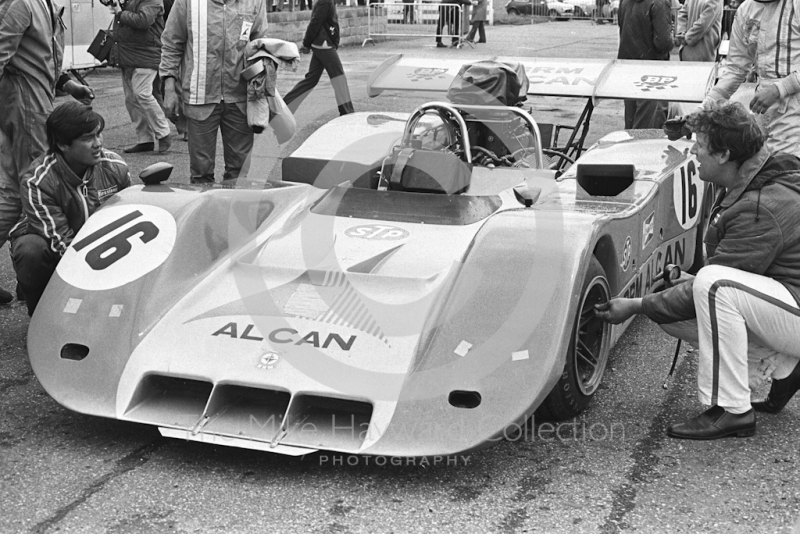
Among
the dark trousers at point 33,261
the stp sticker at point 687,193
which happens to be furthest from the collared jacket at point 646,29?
the dark trousers at point 33,261

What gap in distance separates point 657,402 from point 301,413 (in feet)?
5.18

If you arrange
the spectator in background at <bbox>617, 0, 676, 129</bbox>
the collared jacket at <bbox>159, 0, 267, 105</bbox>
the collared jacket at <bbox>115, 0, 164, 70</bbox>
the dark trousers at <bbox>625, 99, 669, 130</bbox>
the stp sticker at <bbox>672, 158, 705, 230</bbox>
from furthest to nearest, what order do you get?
the collared jacket at <bbox>115, 0, 164, 70</bbox>, the spectator in background at <bbox>617, 0, 676, 129</bbox>, the dark trousers at <bbox>625, 99, 669, 130</bbox>, the collared jacket at <bbox>159, 0, 267, 105</bbox>, the stp sticker at <bbox>672, 158, 705, 230</bbox>

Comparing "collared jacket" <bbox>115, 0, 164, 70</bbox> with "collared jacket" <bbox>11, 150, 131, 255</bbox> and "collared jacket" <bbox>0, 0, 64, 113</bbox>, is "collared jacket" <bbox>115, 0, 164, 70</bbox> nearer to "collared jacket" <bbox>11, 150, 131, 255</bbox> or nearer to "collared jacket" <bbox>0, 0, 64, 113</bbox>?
"collared jacket" <bbox>0, 0, 64, 113</bbox>

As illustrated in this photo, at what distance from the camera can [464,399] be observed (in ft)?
11.6

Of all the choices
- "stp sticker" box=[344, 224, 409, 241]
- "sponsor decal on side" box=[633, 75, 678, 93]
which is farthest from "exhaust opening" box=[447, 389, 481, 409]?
"sponsor decal on side" box=[633, 75, 678, 93]

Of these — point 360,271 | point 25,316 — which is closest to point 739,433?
point 360,271

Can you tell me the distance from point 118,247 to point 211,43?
8.40 ft

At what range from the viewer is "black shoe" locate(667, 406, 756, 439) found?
3834mm

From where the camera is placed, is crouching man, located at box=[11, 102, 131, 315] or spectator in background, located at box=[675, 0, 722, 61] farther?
spectator in background, located at box=[675, 0, 722, 61]

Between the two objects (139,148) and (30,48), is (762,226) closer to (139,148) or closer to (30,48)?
(30,48)

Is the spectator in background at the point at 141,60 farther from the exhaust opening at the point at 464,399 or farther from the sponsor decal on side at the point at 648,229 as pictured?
the exhaust opening at the point at 464,399

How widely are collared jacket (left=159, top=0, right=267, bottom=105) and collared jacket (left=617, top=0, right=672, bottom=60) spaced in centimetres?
418

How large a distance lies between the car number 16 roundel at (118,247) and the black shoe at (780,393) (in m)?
2.54

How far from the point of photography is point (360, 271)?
4.16 metres
